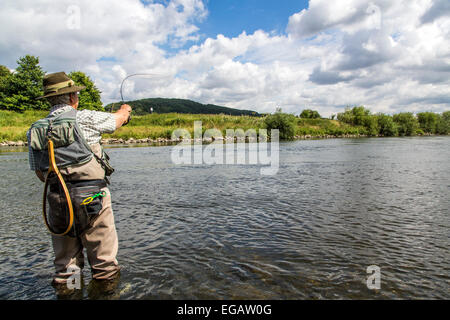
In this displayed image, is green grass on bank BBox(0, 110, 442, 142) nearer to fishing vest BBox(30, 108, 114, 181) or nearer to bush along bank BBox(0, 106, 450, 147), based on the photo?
bush along bank BBox(0, 106, 450, 147)

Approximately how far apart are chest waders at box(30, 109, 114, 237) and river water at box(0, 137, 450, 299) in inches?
47.1

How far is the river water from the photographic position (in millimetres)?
4480

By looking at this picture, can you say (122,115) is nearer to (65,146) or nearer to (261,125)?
(65,146)

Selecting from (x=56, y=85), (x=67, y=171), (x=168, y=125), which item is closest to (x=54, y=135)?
(x=67, y=171)

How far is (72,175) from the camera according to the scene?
157 inches

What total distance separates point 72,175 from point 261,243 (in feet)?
12.9

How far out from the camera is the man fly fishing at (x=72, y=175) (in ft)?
12.8

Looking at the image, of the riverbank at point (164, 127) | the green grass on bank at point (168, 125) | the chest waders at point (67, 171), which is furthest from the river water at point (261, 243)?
the green grass on bank at point (168, 125)

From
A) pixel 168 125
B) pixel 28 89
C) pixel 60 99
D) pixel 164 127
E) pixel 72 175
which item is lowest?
pixel 72 175

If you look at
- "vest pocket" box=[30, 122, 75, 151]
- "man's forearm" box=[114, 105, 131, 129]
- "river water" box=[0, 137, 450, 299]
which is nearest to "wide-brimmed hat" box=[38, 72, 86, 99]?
"vest pocket" box=[30, 122, 75, 151]

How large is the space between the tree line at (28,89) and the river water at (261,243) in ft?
201
